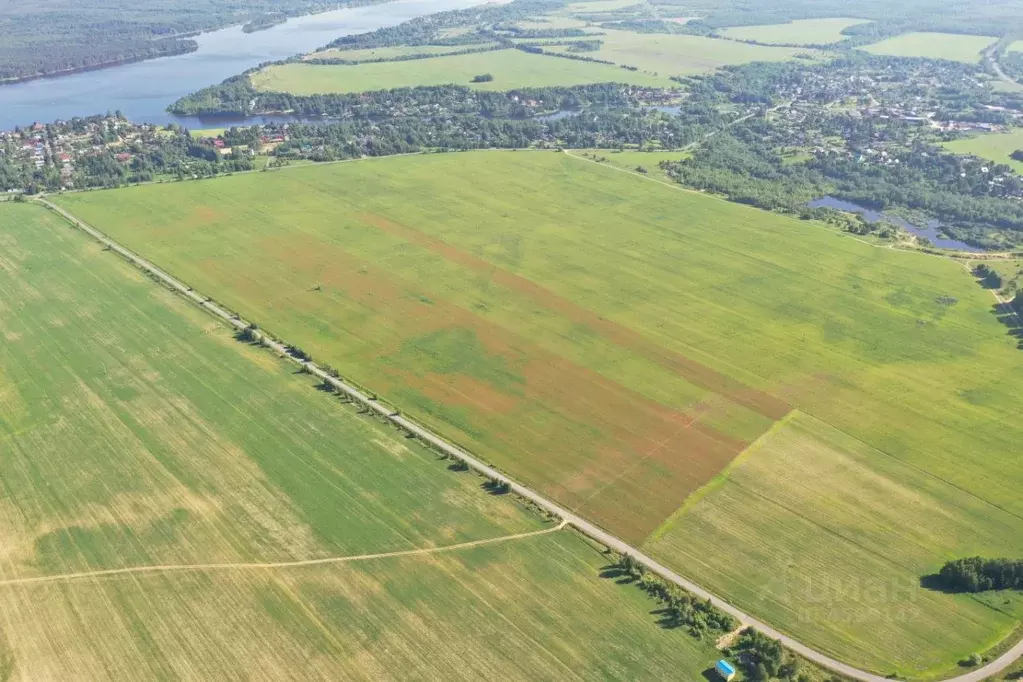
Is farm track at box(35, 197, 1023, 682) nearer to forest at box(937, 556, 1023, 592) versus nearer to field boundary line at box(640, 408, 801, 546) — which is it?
field boundary line at box(640, 408, 801, 546)

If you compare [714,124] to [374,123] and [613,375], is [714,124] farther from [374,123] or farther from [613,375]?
[613,375]

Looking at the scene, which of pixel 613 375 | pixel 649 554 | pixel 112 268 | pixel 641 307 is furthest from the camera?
pixel 112 268

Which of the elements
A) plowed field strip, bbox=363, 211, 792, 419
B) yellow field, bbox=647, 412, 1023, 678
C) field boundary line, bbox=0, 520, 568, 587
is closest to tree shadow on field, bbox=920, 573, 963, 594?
yellow field, bbox=647, 412, 1023, 678

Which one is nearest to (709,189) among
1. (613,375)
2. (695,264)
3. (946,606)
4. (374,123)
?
(695,264)

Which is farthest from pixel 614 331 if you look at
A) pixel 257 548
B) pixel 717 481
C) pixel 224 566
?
pixel 224 566

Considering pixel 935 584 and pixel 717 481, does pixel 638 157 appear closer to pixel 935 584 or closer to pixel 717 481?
pixel 717 481
